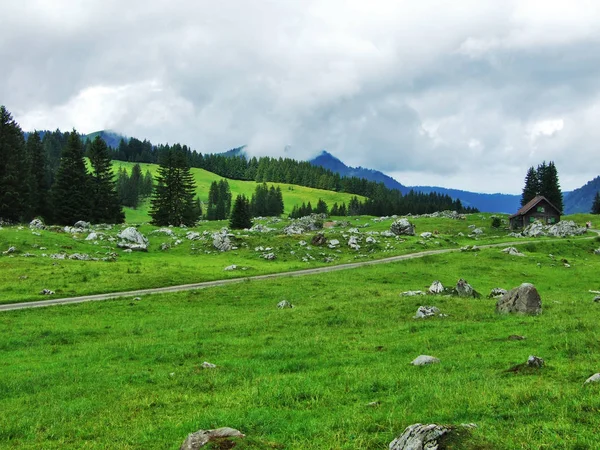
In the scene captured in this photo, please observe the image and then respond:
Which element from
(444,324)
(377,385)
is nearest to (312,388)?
(377,385)

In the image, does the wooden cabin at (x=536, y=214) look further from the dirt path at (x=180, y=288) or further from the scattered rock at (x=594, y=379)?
the scattered rock at (x=594, y=379)

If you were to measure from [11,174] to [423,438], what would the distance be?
308 feet

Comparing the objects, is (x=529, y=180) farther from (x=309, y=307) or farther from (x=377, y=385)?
(x=377, y=385)

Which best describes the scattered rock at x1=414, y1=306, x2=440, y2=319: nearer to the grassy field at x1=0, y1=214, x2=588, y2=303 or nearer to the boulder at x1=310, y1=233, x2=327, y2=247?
the grassy field at x1=0, y1=214, x2=588, y2=303

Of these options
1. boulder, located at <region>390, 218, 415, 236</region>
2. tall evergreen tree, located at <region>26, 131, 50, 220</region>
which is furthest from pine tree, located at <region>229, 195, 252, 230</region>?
tall evergreen tree, located at <region>26, 131, 50, 220</region>

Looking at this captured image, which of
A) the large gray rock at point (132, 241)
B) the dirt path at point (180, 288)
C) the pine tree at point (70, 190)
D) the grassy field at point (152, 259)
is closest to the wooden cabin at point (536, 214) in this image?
the grassy field at point (152, 259)

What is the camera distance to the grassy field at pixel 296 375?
31.7 feet

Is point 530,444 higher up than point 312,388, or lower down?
higher up

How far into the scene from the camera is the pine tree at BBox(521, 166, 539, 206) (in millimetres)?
145375

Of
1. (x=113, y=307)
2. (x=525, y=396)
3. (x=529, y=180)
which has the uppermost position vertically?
(x=529, y=180)

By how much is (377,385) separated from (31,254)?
52170 mm

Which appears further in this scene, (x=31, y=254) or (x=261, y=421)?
(x=31, y=254)

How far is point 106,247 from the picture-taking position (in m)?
61.6

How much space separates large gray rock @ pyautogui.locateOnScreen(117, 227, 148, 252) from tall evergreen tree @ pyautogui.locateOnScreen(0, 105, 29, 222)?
99.2 ft
